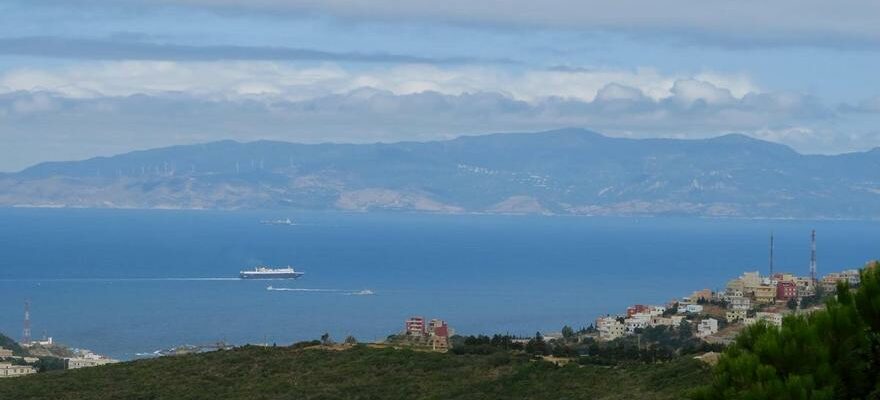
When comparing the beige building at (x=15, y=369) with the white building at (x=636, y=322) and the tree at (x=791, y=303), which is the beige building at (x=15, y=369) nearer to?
the white building at (x=636, y=322)

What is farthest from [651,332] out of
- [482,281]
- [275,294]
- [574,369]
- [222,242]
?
[222,242]

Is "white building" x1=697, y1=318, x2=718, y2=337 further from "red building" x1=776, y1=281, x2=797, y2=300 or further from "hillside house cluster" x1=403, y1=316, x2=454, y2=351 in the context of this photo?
"hillside house cluster" x1=403, y1=316, x2=454, y2=351

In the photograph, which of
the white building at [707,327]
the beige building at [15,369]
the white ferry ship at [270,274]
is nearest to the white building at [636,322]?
the white building at [707,327]

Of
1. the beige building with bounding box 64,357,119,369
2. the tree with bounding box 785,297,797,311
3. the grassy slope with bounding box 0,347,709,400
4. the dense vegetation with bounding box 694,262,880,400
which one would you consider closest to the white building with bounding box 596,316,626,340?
the tree with bounding box 785,297,797,311

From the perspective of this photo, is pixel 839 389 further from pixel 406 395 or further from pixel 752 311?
pixel 752 311

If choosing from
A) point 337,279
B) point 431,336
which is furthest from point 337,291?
point 431,336
